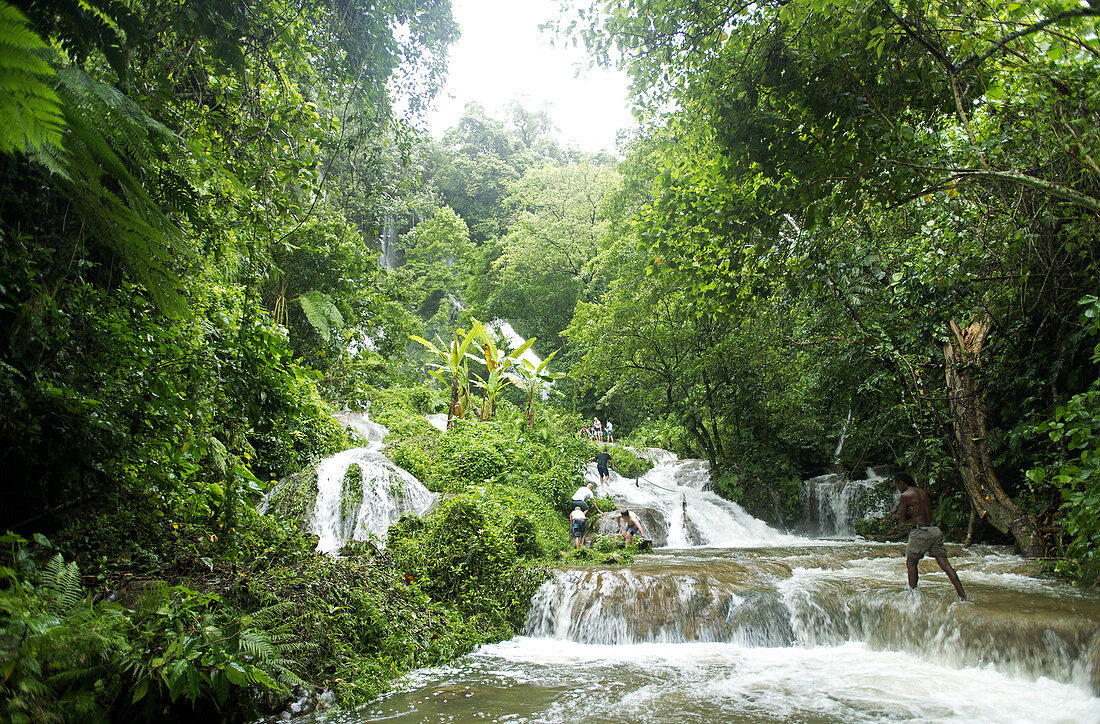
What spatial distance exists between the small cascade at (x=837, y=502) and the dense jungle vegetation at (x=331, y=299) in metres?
2.58

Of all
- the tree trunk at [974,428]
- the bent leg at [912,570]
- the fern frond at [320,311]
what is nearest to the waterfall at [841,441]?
the tree trunk at [974,428]

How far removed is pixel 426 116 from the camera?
45.4 feet

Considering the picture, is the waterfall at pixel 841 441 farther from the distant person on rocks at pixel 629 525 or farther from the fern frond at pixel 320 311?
the fern frond at pixel 320 311

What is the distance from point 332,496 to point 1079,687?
9.71 meters

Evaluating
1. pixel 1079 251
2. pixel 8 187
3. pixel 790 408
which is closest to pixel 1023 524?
pixel 1079 251

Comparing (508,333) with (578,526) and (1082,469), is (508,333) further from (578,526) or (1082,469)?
(1082,469)

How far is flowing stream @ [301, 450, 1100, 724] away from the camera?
4.60m

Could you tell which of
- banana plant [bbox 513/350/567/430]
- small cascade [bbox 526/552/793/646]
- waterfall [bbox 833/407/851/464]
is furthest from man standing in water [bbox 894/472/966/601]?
banana plant [bbox 513/350/567/430]

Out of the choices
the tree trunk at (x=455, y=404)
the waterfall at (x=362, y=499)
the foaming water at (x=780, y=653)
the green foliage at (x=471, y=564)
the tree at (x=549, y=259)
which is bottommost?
the foaming water at (x=780, y=653)

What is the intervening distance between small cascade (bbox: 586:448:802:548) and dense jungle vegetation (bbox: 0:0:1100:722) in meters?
3.53

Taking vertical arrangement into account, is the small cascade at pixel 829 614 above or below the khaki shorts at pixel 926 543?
below

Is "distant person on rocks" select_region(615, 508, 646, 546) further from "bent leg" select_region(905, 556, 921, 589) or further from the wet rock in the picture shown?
"bent leg" select_region(905, 556, 921, 589)

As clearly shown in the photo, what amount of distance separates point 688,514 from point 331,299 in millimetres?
10579

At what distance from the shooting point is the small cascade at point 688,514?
45.4ft
